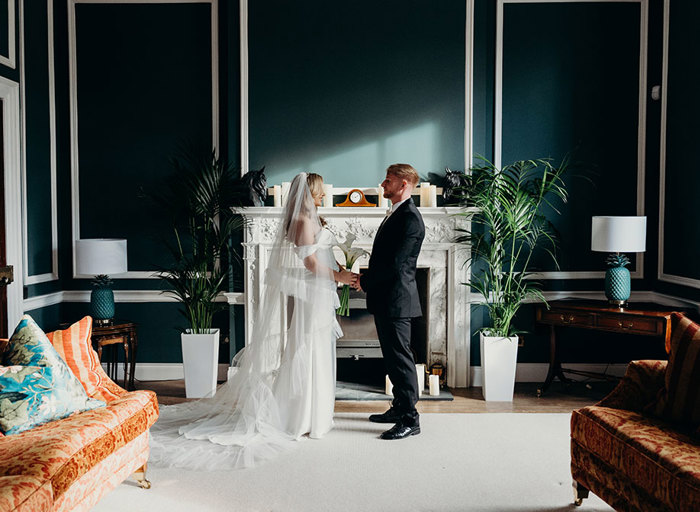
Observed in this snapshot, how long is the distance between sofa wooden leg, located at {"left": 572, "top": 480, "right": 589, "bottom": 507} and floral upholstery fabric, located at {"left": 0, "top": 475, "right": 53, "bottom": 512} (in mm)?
2315

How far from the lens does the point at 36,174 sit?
518cm

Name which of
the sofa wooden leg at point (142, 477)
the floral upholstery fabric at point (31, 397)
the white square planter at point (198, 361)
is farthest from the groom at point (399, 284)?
the floral upholstery fabric at point (31, 397)

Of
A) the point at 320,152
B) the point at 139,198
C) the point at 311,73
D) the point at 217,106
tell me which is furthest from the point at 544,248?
the point at 139,198

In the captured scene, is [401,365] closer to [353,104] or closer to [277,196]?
[277,196]

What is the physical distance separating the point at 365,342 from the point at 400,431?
1.61 metres

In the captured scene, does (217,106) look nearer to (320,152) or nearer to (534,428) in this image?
(320,152)

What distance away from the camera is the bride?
3.95 metres

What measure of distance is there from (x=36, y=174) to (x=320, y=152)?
2.43m

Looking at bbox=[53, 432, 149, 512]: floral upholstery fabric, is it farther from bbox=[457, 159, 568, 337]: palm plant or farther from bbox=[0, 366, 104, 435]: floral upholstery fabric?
bbox=[457, 159, 568, 337]: palm plant

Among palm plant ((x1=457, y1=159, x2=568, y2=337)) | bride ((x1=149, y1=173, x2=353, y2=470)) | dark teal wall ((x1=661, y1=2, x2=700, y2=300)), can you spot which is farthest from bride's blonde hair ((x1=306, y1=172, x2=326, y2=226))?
dark teal wall ((x1=661, y1=2, x2=700, y2=300))

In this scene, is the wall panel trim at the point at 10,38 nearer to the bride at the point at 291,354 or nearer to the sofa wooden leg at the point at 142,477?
the bride at the point at 291,354

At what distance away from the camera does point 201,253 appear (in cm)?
512

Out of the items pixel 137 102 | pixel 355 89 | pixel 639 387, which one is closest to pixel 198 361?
pixel 137 102

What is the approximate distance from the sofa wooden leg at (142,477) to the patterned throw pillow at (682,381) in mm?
2539
